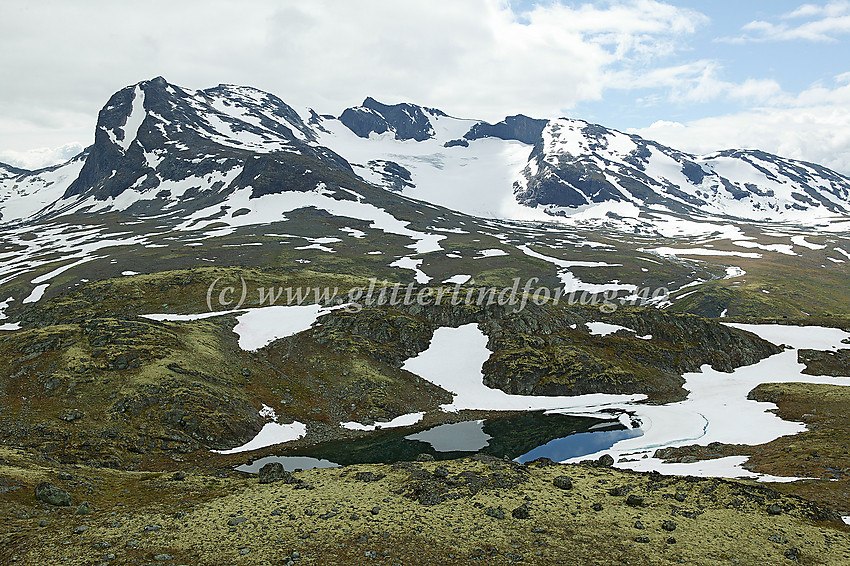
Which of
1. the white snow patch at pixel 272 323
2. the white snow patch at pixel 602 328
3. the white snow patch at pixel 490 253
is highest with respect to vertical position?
the white snow patch at pixel 490 253

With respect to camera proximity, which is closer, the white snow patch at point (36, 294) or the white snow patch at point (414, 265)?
the white snow patch at point (36, 294)

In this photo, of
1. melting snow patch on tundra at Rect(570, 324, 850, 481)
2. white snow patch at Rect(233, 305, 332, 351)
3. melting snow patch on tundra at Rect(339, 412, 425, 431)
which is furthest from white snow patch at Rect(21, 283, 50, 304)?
melting snow patch on tundra at Rect(570, 324, 850, 481)

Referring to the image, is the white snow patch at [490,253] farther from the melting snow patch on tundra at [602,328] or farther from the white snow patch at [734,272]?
the melting snow patch on tundra at [602,328]

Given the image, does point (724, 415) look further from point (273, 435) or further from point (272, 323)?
point (272, 323)

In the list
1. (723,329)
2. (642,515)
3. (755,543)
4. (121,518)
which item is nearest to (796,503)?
(755,543)

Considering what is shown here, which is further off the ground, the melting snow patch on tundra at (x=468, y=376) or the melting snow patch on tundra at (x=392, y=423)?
the melting snow patch on tundra at (x=468, y=376)

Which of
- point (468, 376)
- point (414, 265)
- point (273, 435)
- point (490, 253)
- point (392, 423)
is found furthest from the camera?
point (490, 253)

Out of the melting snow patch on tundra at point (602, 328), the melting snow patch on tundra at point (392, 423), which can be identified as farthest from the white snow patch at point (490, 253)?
the melting snow patch on tundra at point (392, 423)

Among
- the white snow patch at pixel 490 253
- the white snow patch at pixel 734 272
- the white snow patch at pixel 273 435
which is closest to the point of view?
the white snow patch at pixel 273 435

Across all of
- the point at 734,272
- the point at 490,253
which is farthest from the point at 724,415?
the point at 734,272

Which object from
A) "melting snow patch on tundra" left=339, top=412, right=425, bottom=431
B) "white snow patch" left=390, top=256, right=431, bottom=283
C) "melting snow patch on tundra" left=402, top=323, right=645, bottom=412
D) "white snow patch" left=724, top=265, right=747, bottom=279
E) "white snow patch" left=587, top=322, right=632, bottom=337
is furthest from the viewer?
"white snow patch" left=724, top=265, right=747, bottom=279

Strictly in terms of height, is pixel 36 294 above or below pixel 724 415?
below

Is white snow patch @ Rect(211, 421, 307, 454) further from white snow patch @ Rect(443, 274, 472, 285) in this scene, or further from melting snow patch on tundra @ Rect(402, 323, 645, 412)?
white snow patch @ Rect(443, 274, 472, 285)

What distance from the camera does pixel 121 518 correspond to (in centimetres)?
2608
